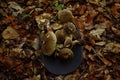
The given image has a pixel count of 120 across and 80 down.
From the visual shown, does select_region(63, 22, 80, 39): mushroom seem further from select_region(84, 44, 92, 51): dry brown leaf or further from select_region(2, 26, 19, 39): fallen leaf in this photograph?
select_region(2, 26, 19, 39): fallen leaf

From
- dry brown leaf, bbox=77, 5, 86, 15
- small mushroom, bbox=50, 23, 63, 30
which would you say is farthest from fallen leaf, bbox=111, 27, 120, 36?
small mushroom, bbox=50, 23, 63, 30

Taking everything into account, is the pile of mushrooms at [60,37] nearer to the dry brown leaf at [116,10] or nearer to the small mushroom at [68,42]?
the small mushroom at [68,42]

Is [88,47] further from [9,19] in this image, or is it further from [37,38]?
[9,19]

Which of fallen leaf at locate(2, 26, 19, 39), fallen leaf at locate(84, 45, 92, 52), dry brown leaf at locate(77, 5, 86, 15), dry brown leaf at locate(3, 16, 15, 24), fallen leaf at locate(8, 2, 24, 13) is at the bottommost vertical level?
fallen leaf at locate(84, 45, 92, 52)

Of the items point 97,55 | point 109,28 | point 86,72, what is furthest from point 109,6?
point 86,72

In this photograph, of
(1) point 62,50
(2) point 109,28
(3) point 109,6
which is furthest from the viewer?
(3) point 109,6

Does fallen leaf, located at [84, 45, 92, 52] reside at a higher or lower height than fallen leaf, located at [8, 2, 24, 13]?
lower

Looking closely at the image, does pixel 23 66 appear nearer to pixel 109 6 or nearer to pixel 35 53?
pixel 35 53

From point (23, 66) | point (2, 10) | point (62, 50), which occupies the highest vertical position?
point (2, 10)

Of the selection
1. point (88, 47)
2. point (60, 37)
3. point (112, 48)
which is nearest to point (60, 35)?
point (60, 37)
